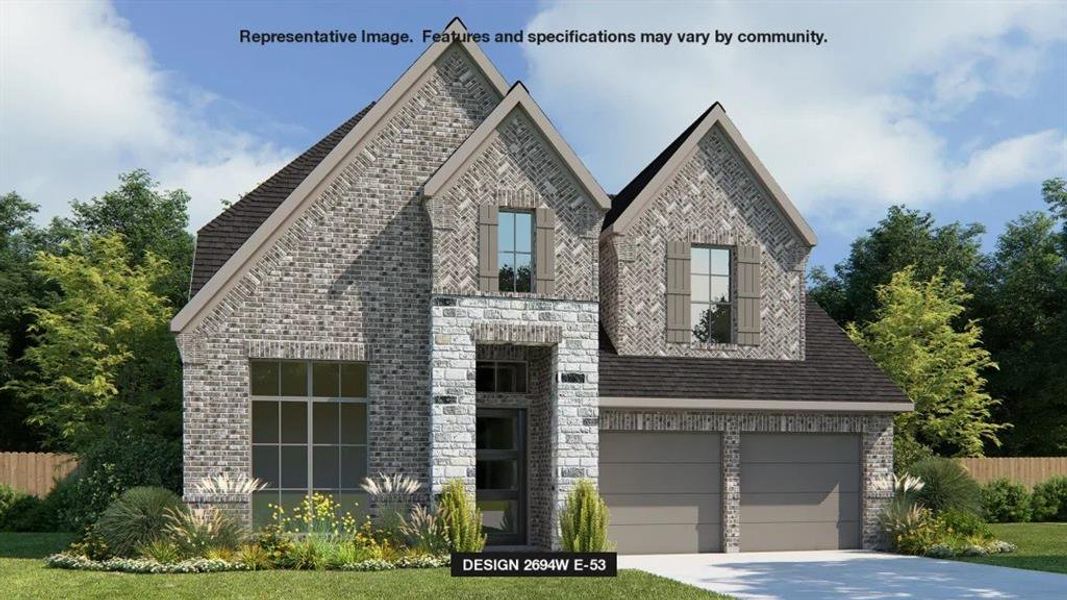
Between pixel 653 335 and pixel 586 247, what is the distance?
8.60 feet

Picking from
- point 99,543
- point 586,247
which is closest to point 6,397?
point 99,543

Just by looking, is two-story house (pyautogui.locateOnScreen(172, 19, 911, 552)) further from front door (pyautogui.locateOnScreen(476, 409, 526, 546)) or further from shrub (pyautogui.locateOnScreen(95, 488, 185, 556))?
shrub (pyautogui.locateOnScreen(95, 488, 185, 556))

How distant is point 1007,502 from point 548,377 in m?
16.3

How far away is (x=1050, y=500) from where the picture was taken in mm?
31062

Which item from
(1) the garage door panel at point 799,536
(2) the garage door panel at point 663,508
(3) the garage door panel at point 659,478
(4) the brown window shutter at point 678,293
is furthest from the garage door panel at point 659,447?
(4) the brown window shutter at point 678,293

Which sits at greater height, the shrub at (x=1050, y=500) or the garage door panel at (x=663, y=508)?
the garage door panel at (x=663, y=508)

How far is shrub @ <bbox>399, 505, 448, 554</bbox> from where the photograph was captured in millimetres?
17906

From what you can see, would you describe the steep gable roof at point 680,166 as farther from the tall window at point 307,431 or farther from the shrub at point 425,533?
the shrub at point 425,533

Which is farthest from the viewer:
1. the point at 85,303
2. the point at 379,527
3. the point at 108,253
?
the point at 108,253

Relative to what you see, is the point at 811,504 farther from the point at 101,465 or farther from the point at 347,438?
the point at 101,465

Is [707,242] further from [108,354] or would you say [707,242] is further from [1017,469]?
[108,354]

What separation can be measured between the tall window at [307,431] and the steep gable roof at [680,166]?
5882 mm

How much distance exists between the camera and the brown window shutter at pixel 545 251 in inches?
777

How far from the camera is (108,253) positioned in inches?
1362
